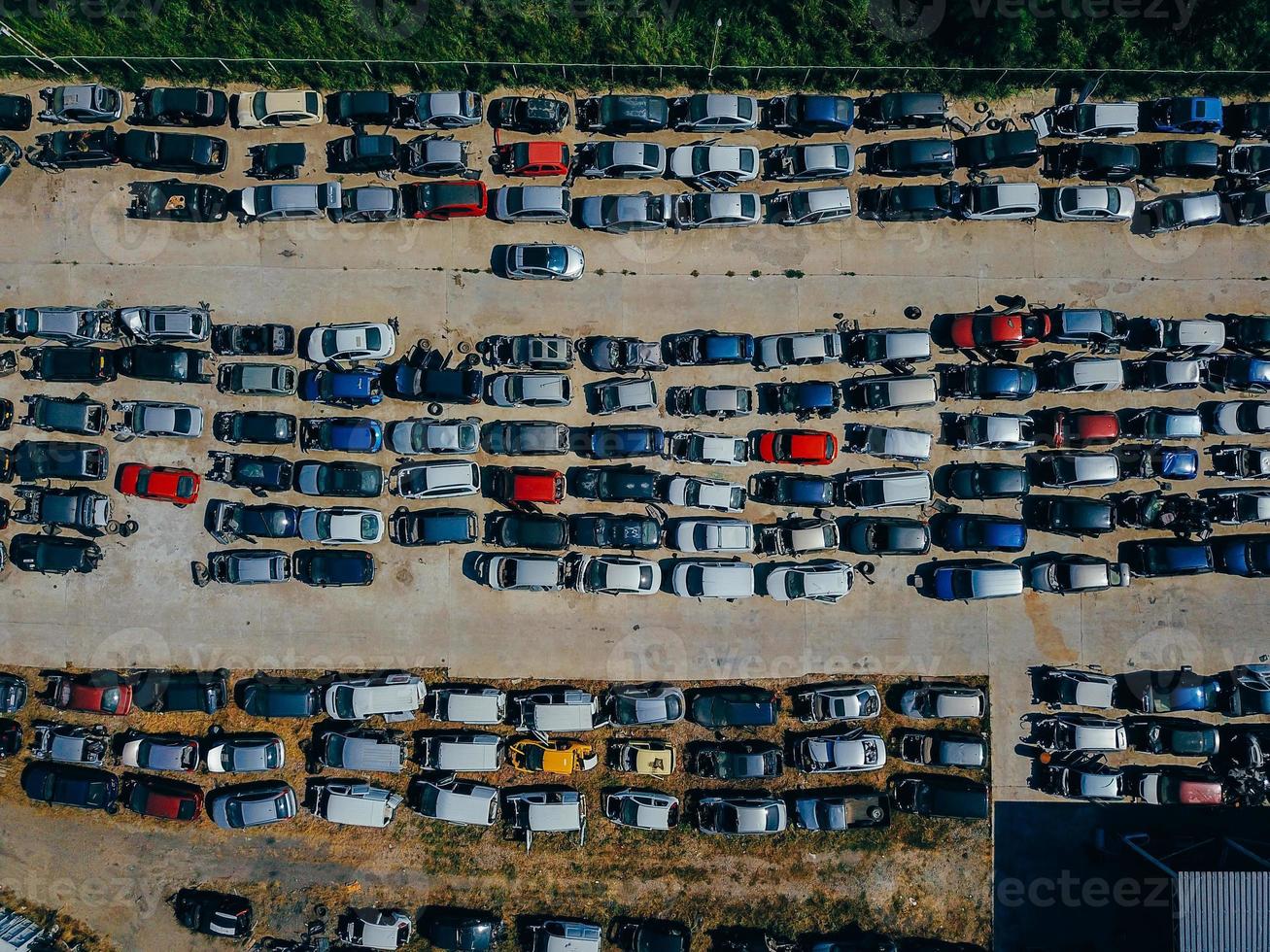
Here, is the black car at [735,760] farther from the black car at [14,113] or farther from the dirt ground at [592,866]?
the black car at [14,113]

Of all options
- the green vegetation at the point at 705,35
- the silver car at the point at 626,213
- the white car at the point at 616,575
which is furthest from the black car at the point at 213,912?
the green vegetation at the point at 705,35

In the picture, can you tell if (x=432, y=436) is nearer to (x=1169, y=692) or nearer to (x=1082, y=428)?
(x=1082, y=428)

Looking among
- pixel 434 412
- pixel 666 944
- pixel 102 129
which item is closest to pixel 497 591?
pixel 434 412

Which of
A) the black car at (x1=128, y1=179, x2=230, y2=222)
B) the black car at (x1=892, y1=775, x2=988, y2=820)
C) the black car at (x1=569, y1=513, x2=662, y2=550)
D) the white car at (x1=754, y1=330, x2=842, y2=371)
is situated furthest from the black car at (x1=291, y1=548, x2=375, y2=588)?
the black car at (x1=892, y1=775, x2=988, y2=820)

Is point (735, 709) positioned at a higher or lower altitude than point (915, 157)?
lower

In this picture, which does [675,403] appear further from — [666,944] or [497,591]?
[666,944]

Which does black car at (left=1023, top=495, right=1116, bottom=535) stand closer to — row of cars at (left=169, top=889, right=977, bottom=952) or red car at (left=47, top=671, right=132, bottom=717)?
row of cars at (left=169, top=889, right=977, bottom=952)

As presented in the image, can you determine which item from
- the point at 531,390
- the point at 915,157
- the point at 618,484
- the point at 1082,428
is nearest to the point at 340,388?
the point at 531,390
